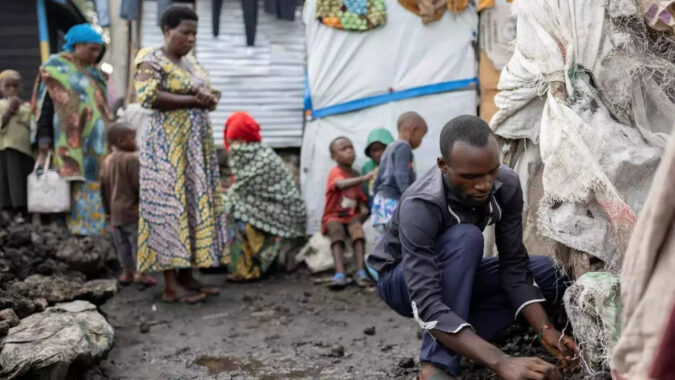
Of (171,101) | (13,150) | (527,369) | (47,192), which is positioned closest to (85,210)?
(47,192)

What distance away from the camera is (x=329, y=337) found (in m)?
4.35

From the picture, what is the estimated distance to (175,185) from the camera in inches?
200

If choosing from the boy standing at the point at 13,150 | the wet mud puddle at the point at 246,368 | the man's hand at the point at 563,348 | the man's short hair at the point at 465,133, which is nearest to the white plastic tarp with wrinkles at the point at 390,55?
the boy standing at the point at 13,150

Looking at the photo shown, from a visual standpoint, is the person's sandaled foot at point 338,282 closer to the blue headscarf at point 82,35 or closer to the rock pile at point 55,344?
the rock pile at point 55,344

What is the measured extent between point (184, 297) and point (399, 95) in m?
2.95

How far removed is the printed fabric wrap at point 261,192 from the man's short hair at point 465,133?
4080 millimetres

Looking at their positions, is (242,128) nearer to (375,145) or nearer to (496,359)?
(375,145)

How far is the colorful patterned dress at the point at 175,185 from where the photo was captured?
16.7 ft

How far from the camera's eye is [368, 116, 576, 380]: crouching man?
2504 mm

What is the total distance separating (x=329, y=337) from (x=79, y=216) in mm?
3693

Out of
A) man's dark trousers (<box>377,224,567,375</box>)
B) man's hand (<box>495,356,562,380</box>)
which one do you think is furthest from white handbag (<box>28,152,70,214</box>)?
man's hand (<box>495,356,562,380</box>)

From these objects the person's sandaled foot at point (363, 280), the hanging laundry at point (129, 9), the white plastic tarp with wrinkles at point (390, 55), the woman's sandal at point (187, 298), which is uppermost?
the hanging laundry at point (129, 9)

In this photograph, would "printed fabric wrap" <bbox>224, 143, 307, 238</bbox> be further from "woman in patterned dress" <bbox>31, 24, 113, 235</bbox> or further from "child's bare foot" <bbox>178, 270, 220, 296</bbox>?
"woman in patterned dress" <bbox>31, 24, 113, 235</bbox>

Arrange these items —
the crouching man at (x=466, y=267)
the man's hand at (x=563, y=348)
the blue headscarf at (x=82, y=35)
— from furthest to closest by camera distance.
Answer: the blue headscarf at (x=82, y=35) < the man's hand at (x=563, y=348) < the crouching man at (x=466, y=267)
